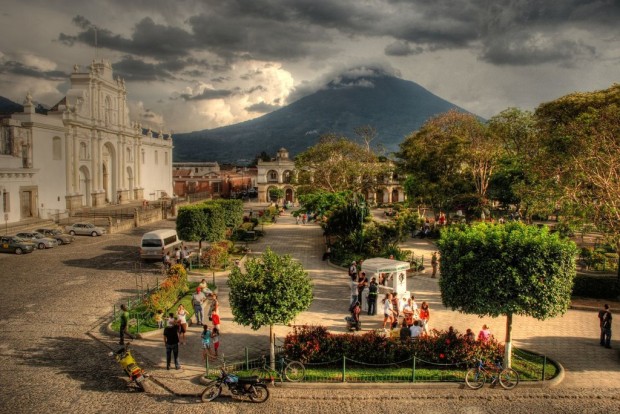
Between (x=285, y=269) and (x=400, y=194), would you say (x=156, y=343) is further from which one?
(x=400, y=194)

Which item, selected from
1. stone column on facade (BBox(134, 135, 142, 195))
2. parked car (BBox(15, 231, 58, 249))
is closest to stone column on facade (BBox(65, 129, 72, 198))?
stone column on facade (BBox(134, 135, 142, 195))

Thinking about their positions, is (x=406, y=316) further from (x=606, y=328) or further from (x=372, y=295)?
(x=606, y=328)

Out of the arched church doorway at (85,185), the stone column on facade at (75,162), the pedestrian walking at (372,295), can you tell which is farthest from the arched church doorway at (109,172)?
the pedestrian walking at (372,295)

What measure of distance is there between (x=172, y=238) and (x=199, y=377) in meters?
18.5

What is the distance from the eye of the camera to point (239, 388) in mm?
11422

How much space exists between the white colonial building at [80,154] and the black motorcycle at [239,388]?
35.7 meters

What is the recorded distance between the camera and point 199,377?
42.1 feet

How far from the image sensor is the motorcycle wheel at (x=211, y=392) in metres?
11.5

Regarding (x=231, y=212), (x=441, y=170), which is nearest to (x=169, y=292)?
(x=231, y=212)

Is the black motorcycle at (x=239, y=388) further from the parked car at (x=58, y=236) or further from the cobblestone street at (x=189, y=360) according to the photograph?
the parked car at (x=58, y=236)

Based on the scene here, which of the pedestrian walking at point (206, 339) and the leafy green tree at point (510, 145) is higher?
the leafy green tree at point (510, 145)

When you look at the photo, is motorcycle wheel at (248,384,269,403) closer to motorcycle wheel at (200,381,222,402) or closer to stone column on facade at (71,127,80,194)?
motorcycle wheel at (200,381,222,402)

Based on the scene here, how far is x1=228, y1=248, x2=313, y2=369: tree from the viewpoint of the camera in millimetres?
12664

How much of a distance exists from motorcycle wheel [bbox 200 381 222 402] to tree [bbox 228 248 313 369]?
1.81 m
